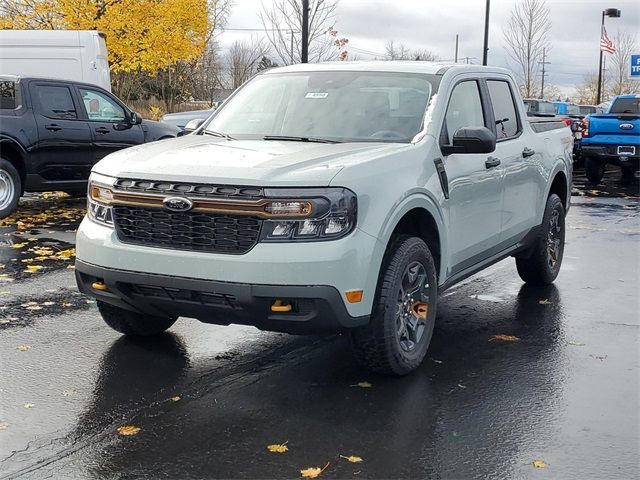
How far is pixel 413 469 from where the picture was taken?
12.6 ft

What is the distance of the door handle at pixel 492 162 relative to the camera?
19.8 ft

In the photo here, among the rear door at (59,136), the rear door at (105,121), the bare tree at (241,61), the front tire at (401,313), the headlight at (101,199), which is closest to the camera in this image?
the front tire at (401,313)

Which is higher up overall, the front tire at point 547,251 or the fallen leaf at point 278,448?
the front tire at point 547,251

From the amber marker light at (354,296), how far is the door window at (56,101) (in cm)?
882

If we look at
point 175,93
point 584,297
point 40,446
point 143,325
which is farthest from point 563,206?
point 175,93

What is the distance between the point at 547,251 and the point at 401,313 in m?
3.10

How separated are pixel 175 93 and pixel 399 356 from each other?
42730 millimetres

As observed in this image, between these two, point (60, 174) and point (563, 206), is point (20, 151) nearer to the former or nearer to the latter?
point (60, 174)

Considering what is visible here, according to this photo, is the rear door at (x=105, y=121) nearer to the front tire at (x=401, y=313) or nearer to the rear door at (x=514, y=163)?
the rear door at (x=514, y=163)

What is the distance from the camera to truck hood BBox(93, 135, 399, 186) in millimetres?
4473

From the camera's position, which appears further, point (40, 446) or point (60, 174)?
point (60, 174)

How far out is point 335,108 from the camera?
19.0 ft

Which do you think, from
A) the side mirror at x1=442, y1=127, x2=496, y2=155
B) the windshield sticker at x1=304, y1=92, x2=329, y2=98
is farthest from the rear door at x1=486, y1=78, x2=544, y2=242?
the windshield sticker at x1=304, y1=92, x2=329, y2=98

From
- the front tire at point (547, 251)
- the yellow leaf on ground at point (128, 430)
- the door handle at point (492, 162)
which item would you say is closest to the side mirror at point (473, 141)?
the door handle at point (492, 162)
